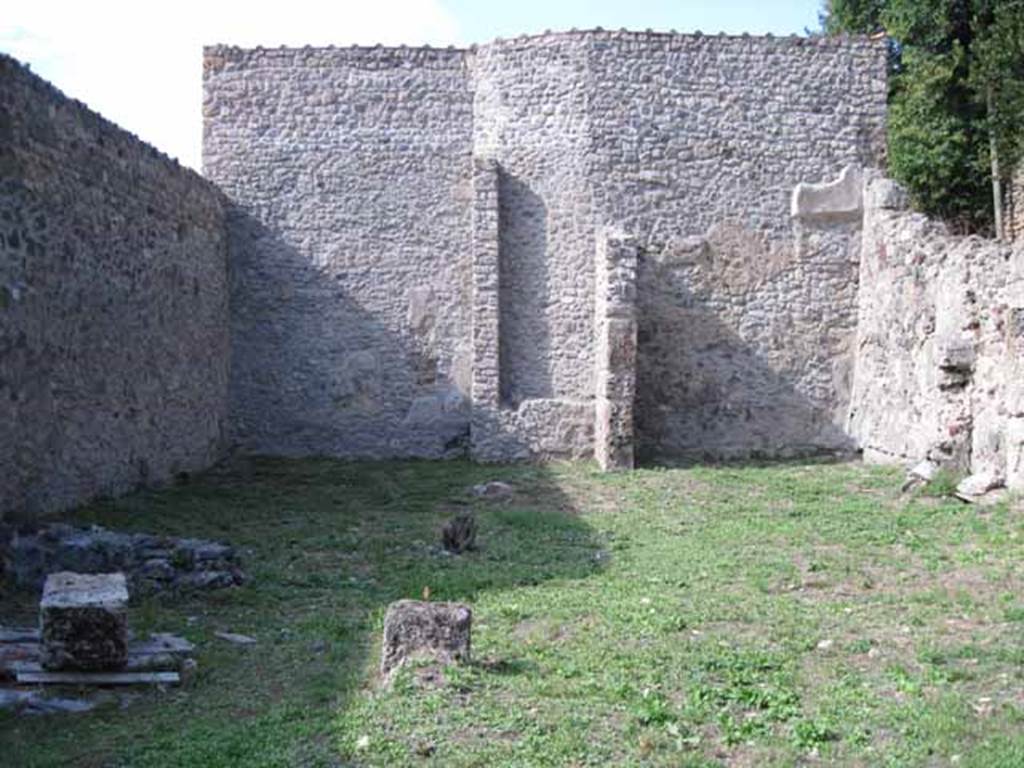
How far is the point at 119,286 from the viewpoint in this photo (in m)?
12.3

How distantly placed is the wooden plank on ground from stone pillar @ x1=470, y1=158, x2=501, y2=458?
1011cm

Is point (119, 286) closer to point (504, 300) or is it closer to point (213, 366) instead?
point (213, 366)

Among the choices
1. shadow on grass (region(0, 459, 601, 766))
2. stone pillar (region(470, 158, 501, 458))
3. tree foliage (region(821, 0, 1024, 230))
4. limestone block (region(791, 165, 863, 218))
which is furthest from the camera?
tree foliage (region(821, 0, 1024, 230))

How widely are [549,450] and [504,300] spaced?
82.9 inches

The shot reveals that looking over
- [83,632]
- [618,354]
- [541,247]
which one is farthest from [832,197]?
[83,632]

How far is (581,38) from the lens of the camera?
16.5 metres

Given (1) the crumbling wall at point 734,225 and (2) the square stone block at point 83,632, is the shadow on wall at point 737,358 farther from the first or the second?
(2) the square stone block at point 83,632

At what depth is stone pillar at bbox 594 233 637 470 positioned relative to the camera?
15398mm

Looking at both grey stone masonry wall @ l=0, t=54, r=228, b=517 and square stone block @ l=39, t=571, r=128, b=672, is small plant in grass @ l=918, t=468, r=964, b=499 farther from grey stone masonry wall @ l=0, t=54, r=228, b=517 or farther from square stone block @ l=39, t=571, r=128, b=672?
square stone block @ l=39, t=571, r=128, b=672

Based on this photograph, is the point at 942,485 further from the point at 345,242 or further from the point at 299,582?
the point at 345,242

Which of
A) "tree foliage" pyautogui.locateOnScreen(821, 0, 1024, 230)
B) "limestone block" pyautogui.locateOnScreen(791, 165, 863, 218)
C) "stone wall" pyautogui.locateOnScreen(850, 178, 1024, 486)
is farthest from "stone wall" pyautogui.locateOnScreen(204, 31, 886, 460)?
"tree foliage" pyautogui.locateOnScreen(821, 0, 1024, 230)

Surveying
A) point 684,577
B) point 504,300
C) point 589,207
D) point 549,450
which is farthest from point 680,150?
point 684,577

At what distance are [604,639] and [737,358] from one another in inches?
397

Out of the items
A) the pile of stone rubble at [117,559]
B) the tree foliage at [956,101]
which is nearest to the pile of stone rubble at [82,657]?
the pile of stone rubble at [117,559]
